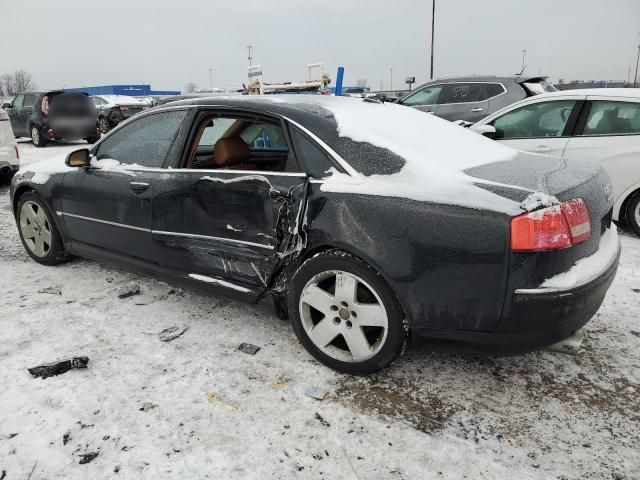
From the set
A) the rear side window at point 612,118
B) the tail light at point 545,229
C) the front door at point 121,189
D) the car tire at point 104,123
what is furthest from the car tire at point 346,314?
the car tire at point 104,123

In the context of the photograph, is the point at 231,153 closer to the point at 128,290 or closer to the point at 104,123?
the point at 128,290

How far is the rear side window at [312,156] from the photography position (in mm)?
2641

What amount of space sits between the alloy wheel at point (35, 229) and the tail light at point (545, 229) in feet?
12.5

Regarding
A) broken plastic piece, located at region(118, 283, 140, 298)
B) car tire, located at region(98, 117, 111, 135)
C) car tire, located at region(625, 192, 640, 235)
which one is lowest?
broken plastic piece, located at region(118, 283, 140, 298)

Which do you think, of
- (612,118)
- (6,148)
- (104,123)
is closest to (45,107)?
(104,123)

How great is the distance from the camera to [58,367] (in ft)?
8.89

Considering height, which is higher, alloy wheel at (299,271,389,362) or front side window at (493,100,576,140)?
front side window at (493,100,576,140)

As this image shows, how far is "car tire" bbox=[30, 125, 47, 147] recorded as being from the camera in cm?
1446

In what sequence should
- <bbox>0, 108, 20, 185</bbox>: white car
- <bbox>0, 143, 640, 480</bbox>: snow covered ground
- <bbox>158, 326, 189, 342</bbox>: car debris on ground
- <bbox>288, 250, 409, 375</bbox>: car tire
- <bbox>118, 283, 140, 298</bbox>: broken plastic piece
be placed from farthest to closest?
<bbox>0, 108, 20, 185</bbox>: white car → <bbox>118, 283, 140, 298</bbox>: broken plastic piece → <bbox>158, 326, 189, 342</bbox>: car debris on ground → <bbox>288, 250, 409, 375</bbox>: car tire → <bbox>0, 143, 640, 480</bbox>: snow covered ground

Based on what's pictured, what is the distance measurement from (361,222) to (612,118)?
425cm

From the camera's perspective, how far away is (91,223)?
3855mm

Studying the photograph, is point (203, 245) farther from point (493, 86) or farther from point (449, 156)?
point (493, 86)

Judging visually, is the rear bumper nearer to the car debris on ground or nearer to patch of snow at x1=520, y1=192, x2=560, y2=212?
patch of snow at x1=520, y1=192, x2=560, y2=212

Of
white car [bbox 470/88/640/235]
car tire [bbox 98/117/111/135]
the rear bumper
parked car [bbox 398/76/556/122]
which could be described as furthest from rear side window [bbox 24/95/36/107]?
the rear bumper
